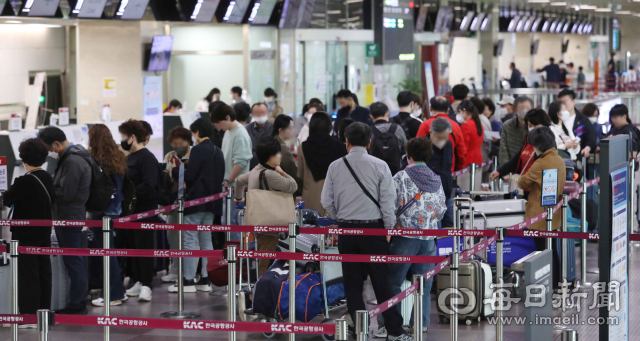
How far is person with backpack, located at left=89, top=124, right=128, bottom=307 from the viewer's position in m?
6.53

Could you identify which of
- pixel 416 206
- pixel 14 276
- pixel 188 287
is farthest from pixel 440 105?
pixel 14 276

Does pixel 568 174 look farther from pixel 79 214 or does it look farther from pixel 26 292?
pixel 26 292

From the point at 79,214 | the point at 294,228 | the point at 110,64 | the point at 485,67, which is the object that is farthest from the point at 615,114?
the point at 485,67

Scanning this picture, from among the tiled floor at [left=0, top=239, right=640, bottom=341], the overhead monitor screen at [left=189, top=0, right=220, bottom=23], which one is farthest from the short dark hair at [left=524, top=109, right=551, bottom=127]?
the overhead monitor screen at [left=189, top=0, right=220, bottom=23]

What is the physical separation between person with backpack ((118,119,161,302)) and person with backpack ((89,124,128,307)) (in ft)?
0.57

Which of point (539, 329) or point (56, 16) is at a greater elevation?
point (56, 16)

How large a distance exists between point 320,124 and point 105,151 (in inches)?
70.9

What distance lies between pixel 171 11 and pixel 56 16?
2642mm

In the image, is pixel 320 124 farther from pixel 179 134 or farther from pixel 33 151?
pixel 33 151

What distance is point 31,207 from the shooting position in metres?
5.88

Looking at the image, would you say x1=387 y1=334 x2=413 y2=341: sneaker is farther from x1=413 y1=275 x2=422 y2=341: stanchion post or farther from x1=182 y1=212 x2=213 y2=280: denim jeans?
x1=182 y1=212 x2=213 y2=280: denim jeans

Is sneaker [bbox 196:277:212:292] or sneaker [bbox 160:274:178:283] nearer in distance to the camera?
sneaker [bbox 196:277:212:292]

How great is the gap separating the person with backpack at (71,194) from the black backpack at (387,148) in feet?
8.36

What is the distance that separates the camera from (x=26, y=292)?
5949 millimetres
